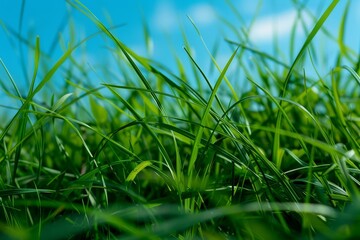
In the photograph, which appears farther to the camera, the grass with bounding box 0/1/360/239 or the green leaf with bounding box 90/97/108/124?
the green leaf with bounding box 90/97/108/124

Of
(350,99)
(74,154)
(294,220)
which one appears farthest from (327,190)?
(350,99)

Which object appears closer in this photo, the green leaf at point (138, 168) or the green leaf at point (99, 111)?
the green leaf at point (138, 168)

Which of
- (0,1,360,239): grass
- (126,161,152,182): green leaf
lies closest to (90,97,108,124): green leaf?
(0,1,360,239): grass

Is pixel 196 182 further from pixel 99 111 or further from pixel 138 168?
pixel 99 111

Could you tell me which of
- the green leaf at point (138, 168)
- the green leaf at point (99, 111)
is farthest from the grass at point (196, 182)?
the green leaf at point (99, 111)

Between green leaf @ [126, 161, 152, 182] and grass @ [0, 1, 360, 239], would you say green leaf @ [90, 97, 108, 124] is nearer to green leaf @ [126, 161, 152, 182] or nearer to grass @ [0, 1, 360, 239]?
grass @ [0, 1, 360, 239]

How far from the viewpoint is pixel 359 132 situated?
1030mm

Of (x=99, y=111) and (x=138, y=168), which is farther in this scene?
(x=99, y=111)

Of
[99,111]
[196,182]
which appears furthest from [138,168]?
[99,111]

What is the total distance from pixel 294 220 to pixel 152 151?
21.8 inches

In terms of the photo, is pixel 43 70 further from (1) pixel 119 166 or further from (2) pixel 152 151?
(1) pixel 119 166

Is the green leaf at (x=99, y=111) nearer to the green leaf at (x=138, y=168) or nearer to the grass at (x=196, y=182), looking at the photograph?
the grass at (x=196, y=182)

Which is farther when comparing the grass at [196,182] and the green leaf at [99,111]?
the green leaf at [99,111]

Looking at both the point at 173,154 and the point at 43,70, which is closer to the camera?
the point at 173,154
